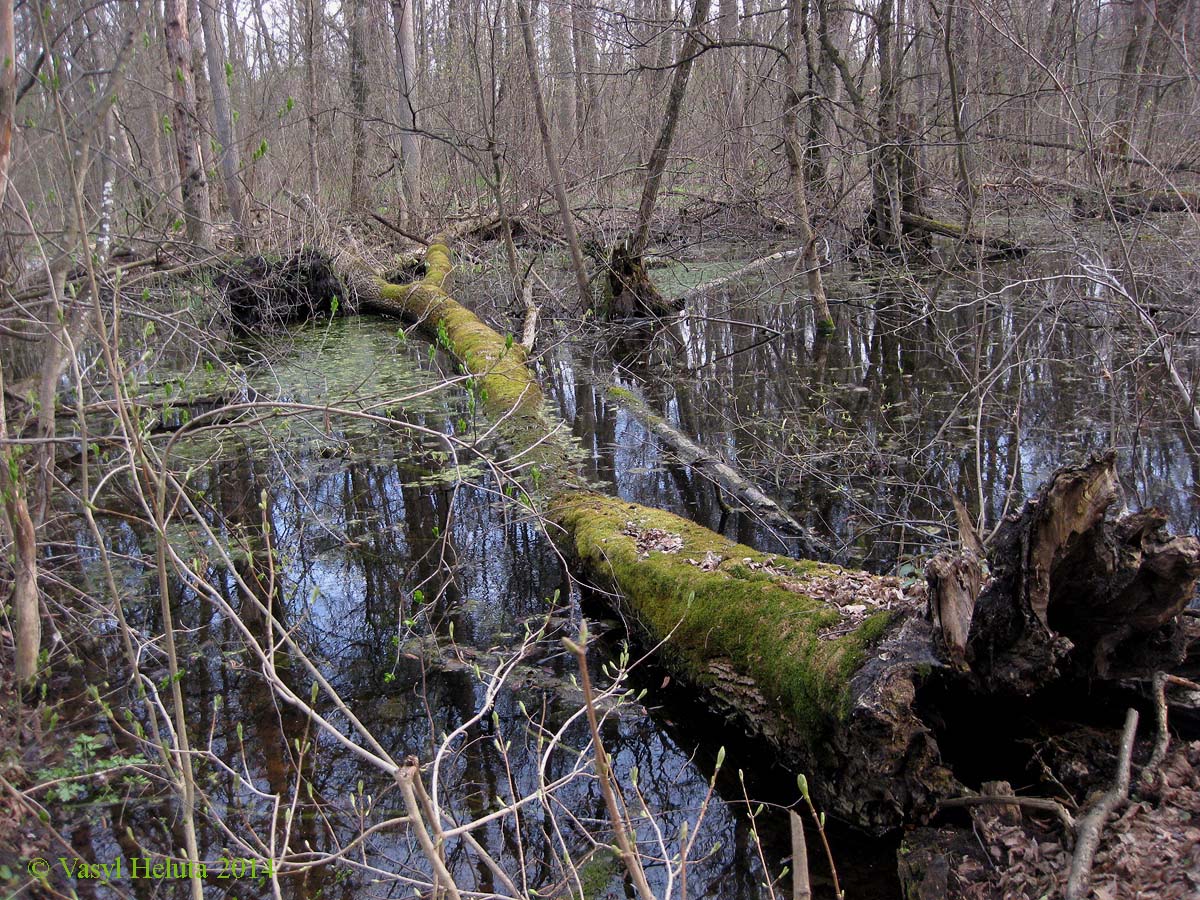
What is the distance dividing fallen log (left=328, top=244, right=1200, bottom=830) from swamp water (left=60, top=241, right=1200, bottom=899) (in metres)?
0.25

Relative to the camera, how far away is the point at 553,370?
9969mm

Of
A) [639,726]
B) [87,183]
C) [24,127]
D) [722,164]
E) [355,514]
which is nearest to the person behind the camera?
[24,127]

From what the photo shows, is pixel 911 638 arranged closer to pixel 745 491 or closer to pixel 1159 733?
pixel 1159 733

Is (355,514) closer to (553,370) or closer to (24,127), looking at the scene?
(24,127)

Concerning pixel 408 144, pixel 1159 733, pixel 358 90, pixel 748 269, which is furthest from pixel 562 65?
pixel 1159 733

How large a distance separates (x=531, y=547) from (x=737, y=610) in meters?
2.13

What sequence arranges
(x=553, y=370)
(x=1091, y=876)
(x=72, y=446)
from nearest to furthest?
(x=1091, y=876)
(x=72, y=446)
(x=553, y=370)

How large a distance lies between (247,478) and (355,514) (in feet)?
4.35

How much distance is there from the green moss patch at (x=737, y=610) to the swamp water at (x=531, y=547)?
1.02 ft

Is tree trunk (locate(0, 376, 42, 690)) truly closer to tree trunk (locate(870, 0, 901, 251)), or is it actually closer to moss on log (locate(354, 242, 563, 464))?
moss on log (locate(354, 242, 563, 464))

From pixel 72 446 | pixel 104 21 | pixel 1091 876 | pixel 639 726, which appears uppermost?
pixel 104 21

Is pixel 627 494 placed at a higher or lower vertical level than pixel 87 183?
lower

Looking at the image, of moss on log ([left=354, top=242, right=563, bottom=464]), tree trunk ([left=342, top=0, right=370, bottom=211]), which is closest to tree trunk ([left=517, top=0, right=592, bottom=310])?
moss on log ([left=354, top=242, right=563, bottom=464])

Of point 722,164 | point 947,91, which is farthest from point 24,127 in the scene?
point 947,91
